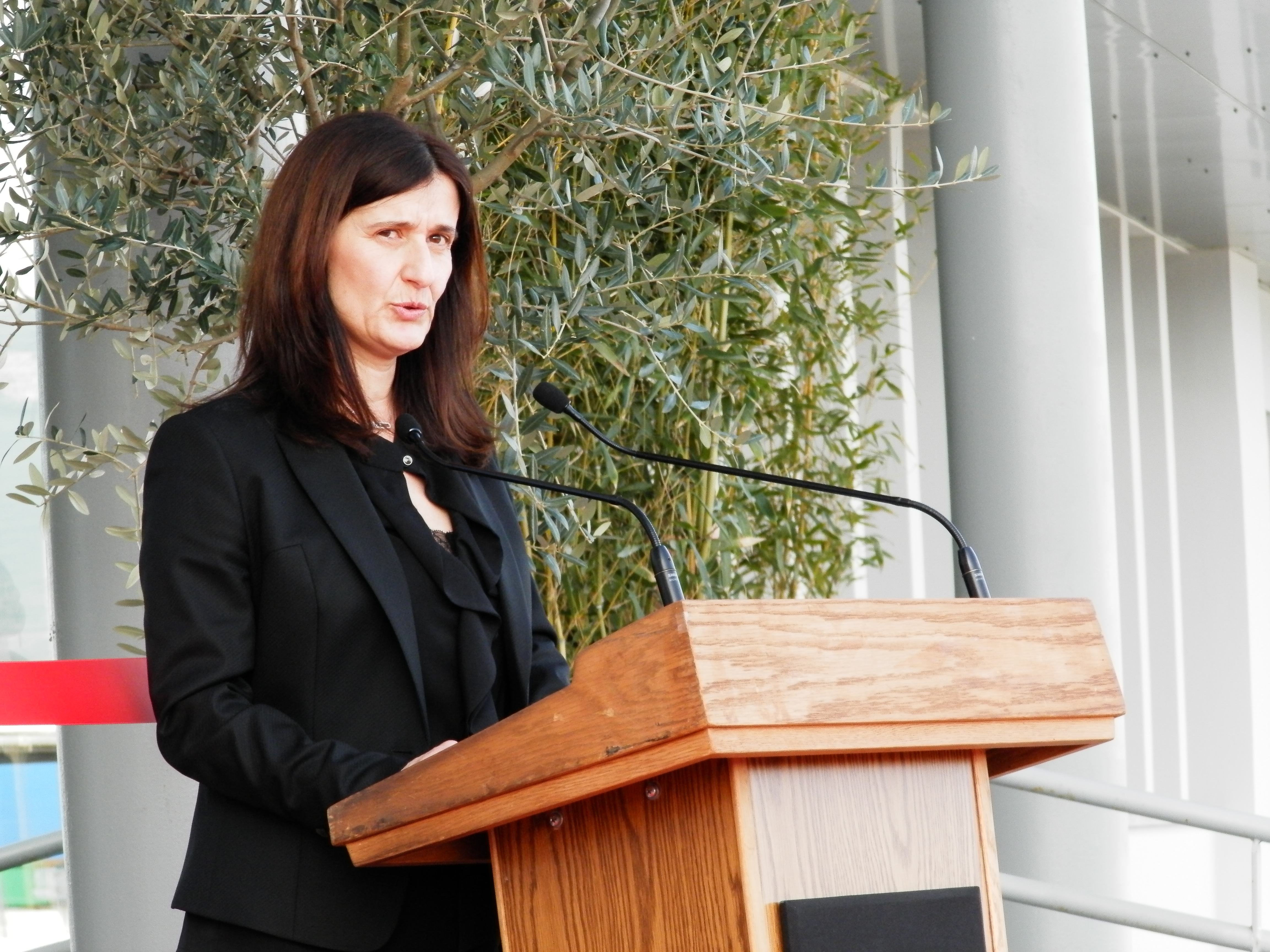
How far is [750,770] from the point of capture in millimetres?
1112

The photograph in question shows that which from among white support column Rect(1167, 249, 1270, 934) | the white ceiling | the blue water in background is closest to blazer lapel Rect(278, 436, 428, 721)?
the blue water in background

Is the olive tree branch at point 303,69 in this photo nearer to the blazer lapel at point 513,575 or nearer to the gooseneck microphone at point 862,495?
the blazer lapel at point 513,575

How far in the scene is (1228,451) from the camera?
25.2 ft

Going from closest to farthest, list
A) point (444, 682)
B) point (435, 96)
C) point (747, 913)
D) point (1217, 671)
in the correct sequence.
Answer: point (747, 913), point (444, 682), point (435, 96), point (1217, 671)

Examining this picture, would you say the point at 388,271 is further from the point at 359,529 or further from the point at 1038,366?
the point at 1038,366

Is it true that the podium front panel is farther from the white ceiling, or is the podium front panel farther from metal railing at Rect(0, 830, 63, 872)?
the white ceiling

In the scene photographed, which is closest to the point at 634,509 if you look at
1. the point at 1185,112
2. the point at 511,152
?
the point at 511,152

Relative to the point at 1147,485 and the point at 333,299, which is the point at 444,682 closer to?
the point at 333,299

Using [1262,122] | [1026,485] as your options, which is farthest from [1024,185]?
[1262,122]

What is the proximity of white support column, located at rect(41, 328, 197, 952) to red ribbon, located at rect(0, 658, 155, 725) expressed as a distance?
138 mm

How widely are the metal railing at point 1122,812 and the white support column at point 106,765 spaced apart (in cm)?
135

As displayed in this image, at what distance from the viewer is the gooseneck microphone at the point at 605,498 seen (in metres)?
1.19

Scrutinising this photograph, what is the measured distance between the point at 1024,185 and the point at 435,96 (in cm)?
127

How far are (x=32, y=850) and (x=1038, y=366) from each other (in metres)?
2.02
